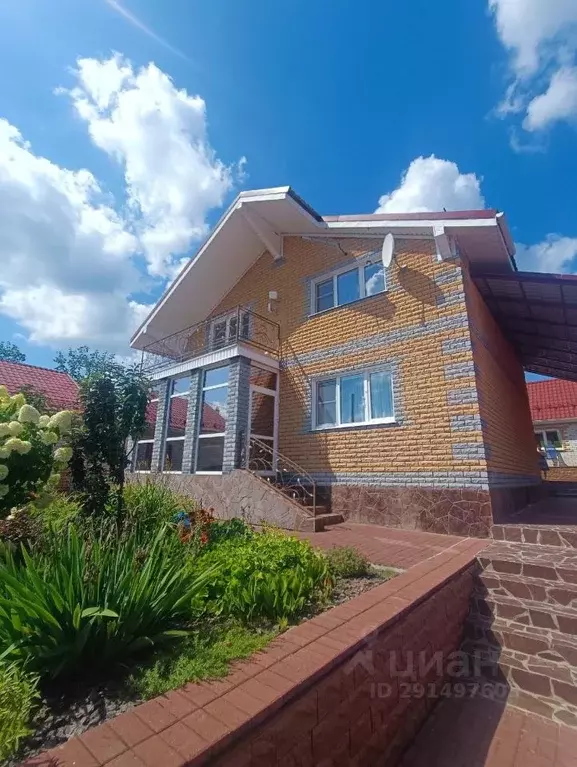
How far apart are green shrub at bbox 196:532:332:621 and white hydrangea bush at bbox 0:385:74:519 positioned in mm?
1979

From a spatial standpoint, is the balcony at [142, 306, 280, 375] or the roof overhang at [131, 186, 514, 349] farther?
the balcony at [142, 306, 280, 375]

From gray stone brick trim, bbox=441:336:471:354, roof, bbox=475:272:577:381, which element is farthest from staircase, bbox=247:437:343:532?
roof, bbox=475:272:577:381

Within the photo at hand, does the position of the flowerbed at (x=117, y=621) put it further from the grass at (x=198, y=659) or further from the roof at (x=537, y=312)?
the roof at (x=537, y=312)

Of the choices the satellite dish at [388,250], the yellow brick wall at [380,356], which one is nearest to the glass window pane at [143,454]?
the yellow brick wall at [380,356]

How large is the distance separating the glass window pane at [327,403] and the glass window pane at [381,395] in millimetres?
1175

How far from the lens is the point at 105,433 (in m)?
5.75

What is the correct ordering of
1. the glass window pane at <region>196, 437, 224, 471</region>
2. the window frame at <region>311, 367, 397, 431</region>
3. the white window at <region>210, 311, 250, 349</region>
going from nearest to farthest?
the window frame at <region>311, 367, 397, 431</region>, the glass window pane at <region>196, 437, 224, 471</region>, the white window at <region>210, 311, 250, 349</region>

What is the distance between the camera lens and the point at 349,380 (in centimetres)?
995

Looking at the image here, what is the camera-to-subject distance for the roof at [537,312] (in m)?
8.25

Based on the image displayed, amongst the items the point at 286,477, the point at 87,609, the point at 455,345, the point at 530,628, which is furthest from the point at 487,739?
the point at 286,477

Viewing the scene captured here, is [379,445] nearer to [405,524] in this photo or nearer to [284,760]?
[405,524]

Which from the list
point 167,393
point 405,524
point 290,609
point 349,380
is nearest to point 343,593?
point 290,609

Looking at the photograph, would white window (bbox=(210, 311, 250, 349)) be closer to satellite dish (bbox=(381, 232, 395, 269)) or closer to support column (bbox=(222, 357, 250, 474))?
support column (bbox=(222, 357, 250, 474))

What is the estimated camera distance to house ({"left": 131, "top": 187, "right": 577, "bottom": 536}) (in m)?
7.85
